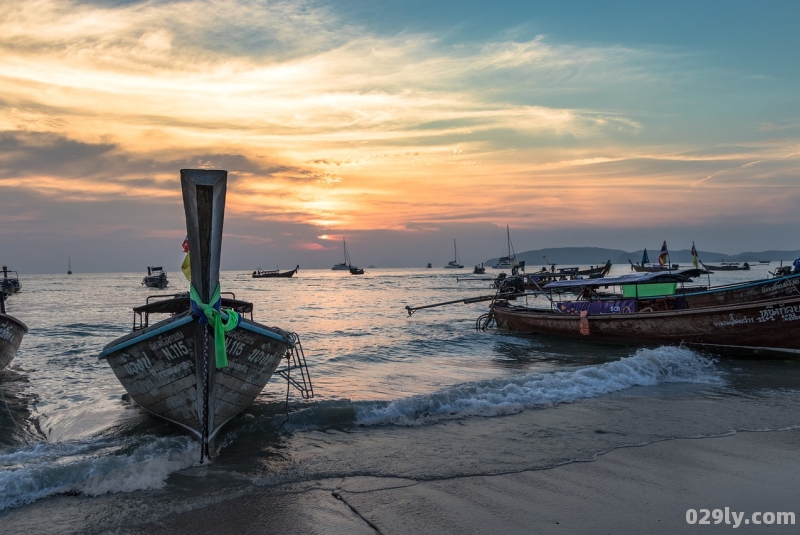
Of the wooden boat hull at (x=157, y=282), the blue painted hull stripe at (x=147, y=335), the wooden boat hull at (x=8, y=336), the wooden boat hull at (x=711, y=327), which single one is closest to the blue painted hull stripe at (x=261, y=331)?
the blue painted hull stripe at (x=147, y=335)

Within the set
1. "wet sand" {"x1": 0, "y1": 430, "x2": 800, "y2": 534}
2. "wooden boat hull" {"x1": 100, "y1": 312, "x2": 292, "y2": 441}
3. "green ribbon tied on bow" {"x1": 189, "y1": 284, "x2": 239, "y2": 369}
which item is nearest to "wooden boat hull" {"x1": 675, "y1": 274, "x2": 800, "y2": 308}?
"wet sand" {"x1": 0, "y1": 430, "x2": 800, "y2": 534}

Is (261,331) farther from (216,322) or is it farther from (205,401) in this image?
(205,401)

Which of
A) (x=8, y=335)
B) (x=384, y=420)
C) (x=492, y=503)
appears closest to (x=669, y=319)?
(x=384, y=420)

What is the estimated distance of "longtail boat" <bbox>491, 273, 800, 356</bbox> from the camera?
46.1 feet

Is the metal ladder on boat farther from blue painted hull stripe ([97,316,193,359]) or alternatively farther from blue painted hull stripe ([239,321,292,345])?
blue painted hull stripe ([97,316,193,359])

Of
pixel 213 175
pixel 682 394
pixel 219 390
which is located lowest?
pixel 682 394

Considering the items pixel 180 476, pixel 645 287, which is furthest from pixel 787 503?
pixel 645 287

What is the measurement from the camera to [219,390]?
727 cm

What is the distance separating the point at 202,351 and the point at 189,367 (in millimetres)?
361

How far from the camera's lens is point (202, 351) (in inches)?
268

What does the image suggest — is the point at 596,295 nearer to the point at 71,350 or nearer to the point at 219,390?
the point at 219,390

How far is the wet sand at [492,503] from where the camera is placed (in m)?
4.98

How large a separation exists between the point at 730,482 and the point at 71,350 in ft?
65.8

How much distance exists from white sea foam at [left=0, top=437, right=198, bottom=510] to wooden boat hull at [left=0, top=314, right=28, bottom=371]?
5.93 m
